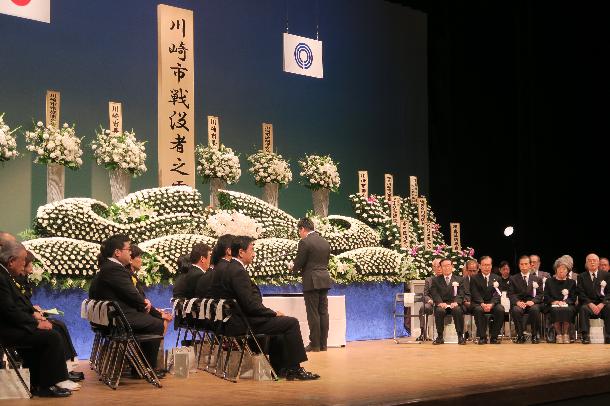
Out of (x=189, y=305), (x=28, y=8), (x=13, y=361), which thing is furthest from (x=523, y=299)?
(x=13, y=361)

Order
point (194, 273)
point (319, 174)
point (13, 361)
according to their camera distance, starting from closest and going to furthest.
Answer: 1. point (13, 361)
2. point (194, 273)
3. point (319, 174)

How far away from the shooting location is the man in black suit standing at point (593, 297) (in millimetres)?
11680

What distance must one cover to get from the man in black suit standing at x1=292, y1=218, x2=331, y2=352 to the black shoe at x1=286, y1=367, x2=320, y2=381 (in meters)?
2.91

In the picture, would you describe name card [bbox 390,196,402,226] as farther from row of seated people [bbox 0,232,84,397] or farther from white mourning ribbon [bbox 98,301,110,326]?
row of seated people [bbox 0,232,84,397]

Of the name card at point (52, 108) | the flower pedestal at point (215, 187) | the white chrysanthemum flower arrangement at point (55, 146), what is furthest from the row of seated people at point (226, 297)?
the flower pedestal at point (215, 187)

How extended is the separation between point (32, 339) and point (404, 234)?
8226mm

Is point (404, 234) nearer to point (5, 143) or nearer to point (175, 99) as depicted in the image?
point (175, 99)

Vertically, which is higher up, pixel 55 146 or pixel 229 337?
pixel 55 146

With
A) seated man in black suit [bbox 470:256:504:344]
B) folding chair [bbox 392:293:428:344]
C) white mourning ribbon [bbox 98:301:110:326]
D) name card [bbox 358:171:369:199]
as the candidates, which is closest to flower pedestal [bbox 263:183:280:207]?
name card [bbox 358:171:369:199]

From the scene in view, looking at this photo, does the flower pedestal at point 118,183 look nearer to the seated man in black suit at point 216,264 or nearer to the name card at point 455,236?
the seated man in black suit at point 216,264

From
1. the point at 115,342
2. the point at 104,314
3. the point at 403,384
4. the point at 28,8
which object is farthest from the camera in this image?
the point at 28,8

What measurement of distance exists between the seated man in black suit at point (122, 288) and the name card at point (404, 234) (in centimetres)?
671

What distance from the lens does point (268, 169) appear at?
13102 mm

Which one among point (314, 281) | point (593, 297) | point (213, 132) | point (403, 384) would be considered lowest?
point (403, 384)
